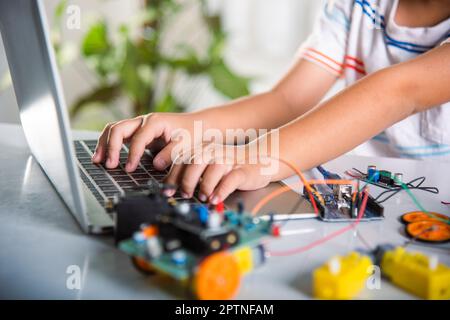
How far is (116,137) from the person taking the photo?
783mm

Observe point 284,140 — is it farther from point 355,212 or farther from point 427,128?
point 427,128

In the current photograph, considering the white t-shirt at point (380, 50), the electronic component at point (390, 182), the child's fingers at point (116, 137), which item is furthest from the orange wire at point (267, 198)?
the white t-shirt at point (380, 50)

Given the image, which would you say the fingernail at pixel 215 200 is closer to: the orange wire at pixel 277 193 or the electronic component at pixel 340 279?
the orange wire at pixel 277 193

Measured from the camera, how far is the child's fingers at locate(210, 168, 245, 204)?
63 centimetres

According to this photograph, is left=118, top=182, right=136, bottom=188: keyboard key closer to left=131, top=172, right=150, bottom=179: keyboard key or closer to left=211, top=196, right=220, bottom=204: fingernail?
left=131, top=172, right=150, bottom=179: keyboard key

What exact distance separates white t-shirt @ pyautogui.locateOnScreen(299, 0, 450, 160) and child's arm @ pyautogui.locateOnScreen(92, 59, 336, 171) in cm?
4

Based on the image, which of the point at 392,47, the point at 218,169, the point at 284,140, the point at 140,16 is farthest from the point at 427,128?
the point at 140,16

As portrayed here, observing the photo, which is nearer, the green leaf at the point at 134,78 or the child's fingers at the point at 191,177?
the child's fingers at the point at 191,177

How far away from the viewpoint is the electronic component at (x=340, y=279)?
0.44 m

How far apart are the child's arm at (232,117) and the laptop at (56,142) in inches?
1.2

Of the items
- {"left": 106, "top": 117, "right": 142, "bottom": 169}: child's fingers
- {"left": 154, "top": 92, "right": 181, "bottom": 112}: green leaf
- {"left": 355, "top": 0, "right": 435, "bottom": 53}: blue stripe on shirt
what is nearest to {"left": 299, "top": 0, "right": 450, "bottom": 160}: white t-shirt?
{"left": 355, "top": 0, "right": 435, "bottom": 53}: blue stripe on shirt

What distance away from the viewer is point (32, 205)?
664 millimetres

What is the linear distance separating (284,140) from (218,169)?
138mm

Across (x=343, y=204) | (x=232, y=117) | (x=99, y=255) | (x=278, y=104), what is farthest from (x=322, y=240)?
(x=278, y=104)
